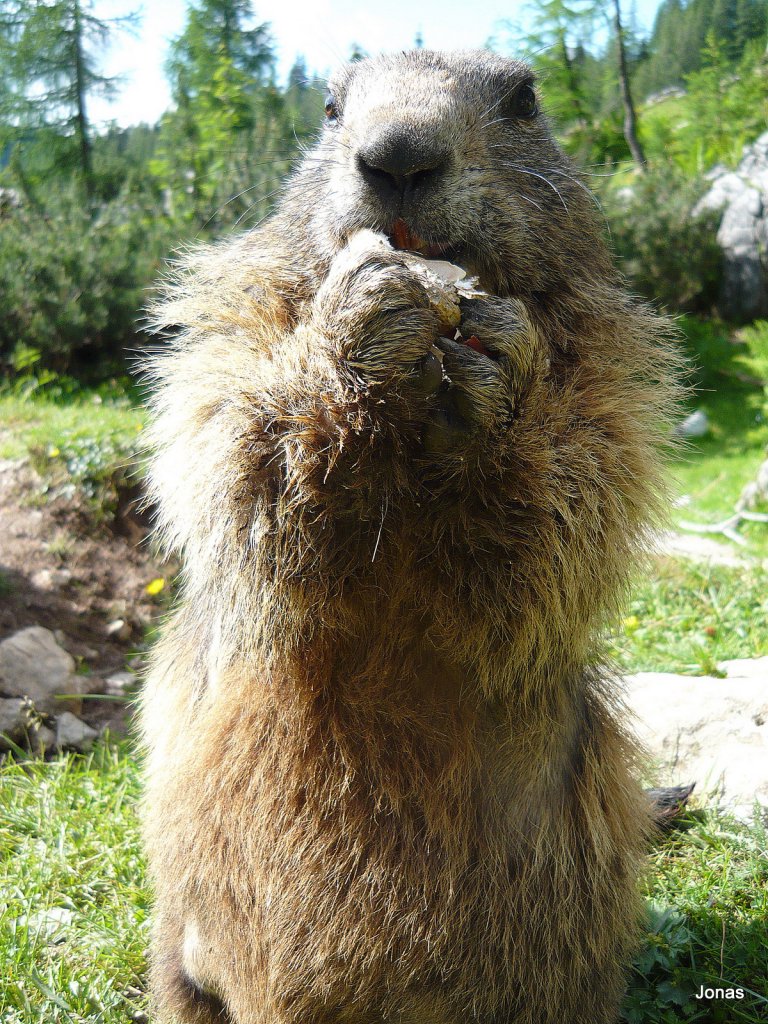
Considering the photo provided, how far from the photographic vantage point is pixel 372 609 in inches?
84.4

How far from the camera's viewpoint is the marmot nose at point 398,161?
2.17 meters

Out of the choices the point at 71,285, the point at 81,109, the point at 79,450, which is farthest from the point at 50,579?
the point at 81,109

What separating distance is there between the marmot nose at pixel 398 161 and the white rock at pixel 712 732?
223 centimetres

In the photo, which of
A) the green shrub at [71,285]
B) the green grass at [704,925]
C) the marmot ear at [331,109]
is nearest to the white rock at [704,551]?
the green grass at [704,925]

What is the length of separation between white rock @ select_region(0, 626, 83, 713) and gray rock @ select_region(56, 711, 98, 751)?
0.33 ft

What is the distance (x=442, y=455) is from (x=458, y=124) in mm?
1062

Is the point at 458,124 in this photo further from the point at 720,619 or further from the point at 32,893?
the point at 720,619

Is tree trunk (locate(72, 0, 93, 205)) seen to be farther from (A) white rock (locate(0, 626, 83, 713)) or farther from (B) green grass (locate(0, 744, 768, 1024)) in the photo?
(B) green grass (locate(0, 744, 768, 1024))

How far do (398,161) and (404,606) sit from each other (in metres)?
1.12

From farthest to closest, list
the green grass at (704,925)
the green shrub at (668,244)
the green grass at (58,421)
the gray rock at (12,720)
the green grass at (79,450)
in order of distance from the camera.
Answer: the green shrub at (668,244), the green grass at (58,421), the green grass at (79,450), the gray rock at (12,720), the green grass at (704,925)

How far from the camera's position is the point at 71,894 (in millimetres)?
3316

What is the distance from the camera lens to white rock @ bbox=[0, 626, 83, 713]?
15.3ft

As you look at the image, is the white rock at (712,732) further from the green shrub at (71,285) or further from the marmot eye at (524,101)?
the green shrub at (71,285)

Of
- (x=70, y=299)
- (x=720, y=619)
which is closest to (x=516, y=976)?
(x=720, y=619)
